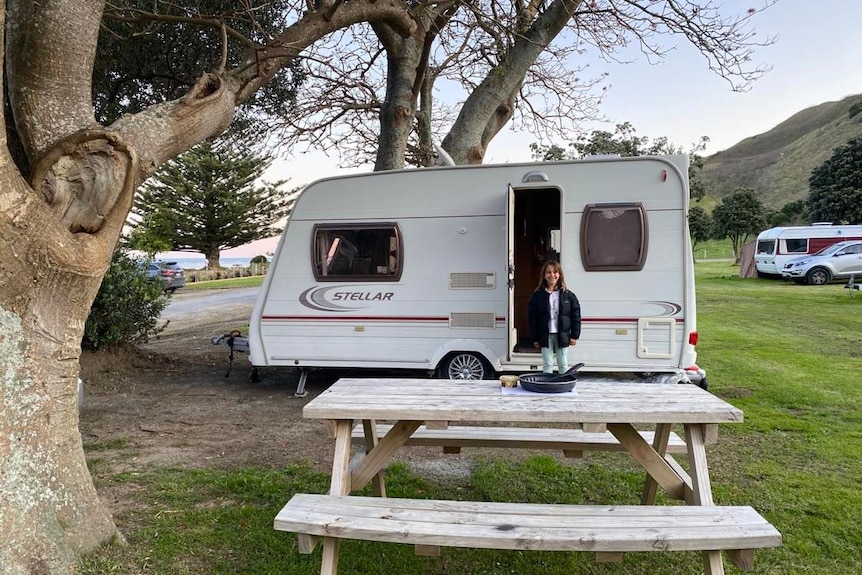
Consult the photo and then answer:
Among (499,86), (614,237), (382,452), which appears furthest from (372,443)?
(499,86)

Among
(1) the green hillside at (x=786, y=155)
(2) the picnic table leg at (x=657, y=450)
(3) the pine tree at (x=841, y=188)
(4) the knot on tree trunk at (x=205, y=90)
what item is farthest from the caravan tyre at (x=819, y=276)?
(1) the green hillside at (x=786, y=155)

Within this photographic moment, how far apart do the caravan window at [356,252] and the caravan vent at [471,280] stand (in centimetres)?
63

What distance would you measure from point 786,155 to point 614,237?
97.2 meters

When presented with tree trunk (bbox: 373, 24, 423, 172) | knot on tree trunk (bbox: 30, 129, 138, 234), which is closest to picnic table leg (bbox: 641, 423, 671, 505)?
knot on tree trunk (bbox: 30, 129, 138, 234)

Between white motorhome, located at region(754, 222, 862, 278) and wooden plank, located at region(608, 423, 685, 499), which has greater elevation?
white motorhome, located at region(754, 222, 862, 278)

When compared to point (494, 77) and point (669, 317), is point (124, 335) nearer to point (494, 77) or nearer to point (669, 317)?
point (494, 77)

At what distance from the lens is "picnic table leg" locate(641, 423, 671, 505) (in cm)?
336

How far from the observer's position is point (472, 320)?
6.17 metres

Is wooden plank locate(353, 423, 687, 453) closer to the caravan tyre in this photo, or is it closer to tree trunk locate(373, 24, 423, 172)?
tree trunk locate(373, 24, 423, 172)

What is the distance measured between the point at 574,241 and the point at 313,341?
10.3 ft

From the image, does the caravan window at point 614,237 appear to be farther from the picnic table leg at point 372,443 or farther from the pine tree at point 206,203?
the pine tree at point 206,203

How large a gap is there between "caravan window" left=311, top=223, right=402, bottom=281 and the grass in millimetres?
2598

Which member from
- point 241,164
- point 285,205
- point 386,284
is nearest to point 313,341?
point 386,284

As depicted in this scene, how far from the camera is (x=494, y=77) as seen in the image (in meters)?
8.55
